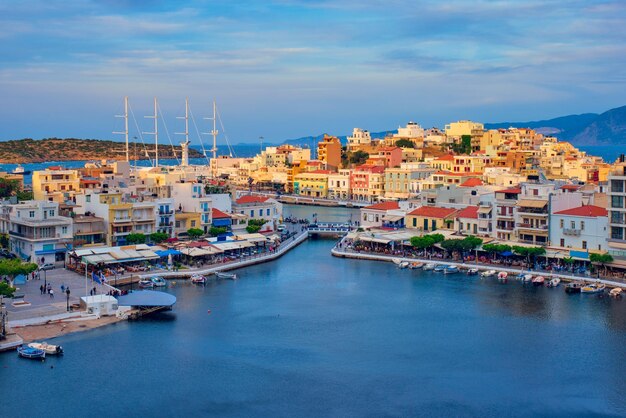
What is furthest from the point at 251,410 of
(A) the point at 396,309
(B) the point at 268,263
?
(B) the point at 268,263

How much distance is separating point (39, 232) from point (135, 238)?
3.46 meters

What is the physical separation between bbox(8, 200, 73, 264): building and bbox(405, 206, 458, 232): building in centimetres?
1348

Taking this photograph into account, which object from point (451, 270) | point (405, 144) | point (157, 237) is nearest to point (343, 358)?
point (451, 270)

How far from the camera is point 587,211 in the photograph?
2770 cm

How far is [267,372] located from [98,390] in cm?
328

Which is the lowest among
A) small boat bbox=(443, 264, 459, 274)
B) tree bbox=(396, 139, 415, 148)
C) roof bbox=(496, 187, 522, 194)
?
small boat bbox=(443, 264, 459, 274)

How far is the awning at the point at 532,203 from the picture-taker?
28.9m

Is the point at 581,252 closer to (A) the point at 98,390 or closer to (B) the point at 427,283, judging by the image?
(B) the point at 427,283

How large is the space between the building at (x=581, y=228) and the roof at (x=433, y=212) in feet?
17.7

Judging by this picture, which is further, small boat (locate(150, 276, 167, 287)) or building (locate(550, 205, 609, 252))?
building (locate(550, 205, 609, 252))

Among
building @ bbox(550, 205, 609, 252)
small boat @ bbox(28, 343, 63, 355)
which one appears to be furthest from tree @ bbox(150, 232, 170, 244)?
building @ bbox(550, 205, 609, 252)

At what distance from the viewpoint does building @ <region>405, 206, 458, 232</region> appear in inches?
1298

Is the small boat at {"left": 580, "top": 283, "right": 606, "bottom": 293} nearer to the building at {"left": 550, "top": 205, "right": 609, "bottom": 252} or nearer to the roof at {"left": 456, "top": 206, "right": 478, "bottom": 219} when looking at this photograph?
the building at {"left": 550, "top": 205, "right": 609, "bottom": 252}

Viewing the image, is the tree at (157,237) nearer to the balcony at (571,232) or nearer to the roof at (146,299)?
the roof at (146,299)
